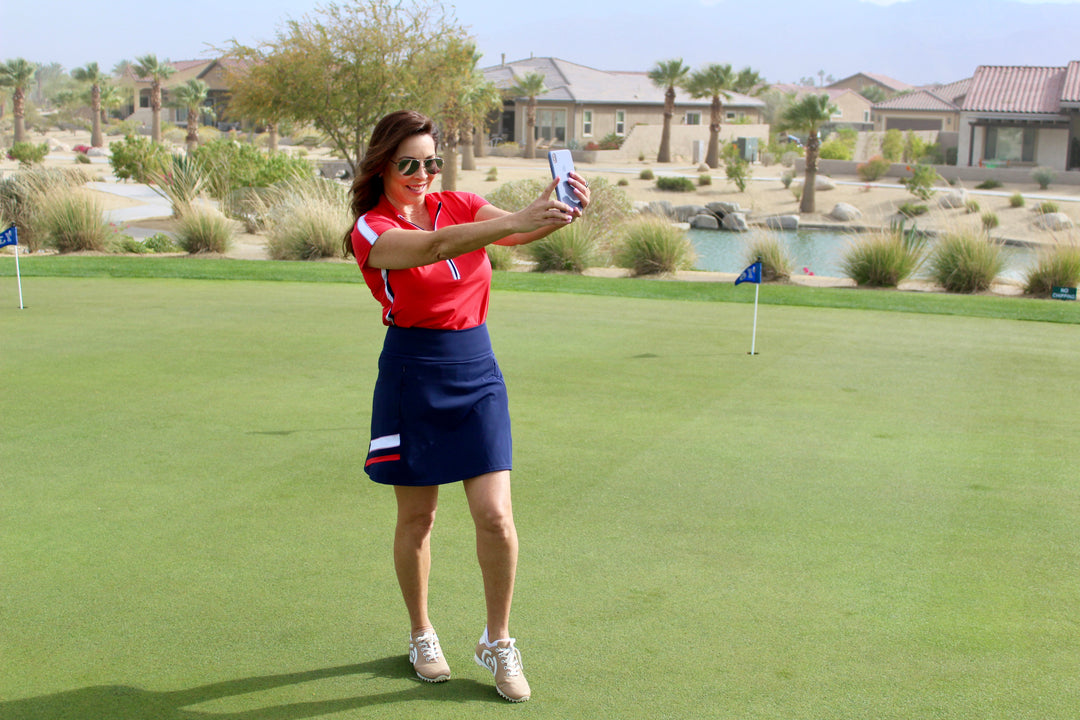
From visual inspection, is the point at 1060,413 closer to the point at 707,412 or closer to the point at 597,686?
the point at 707,412

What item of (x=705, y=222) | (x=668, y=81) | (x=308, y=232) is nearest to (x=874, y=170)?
(x=705, y=222)

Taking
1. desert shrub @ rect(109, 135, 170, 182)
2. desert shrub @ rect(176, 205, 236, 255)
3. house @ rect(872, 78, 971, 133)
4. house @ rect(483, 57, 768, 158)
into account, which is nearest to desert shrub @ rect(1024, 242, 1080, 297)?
desert shrub @ rect(176, 205, 236, 255)

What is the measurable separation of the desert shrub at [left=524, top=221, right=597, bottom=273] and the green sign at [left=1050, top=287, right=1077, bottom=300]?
257 inches

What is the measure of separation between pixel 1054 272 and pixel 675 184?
3632cm

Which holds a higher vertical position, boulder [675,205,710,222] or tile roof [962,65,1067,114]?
tile roof [962,65,1067,114]

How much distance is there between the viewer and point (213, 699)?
3.45m

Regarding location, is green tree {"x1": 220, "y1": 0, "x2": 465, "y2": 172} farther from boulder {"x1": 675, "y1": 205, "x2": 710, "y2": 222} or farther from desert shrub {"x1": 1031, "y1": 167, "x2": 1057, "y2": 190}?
desert shrub {"x1": 1031, "y1": 167, "x2": 1057, "y2": 190}

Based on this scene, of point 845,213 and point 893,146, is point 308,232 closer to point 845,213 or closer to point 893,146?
point 845,213

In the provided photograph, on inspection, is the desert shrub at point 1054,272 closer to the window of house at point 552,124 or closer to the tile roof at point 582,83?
the tile roof at point 582,83

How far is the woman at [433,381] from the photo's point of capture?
137 inches

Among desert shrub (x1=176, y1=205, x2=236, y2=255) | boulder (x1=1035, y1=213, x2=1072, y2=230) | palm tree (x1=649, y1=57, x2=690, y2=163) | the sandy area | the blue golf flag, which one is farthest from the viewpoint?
palm tree (x1=649, y1=57, x2=690, y2=163)

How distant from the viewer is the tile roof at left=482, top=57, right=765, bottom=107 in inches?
2820

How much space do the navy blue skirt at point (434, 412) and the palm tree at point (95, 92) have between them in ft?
252

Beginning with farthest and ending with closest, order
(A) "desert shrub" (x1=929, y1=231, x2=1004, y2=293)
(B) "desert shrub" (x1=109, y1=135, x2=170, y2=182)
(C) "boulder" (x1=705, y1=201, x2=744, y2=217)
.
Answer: (C) "boulder" (x1=705, y1=201, x2=744, y2=217) → (B) "desert shrub" (x1=109, y1=135, x2=170, y2=182) → (A) "desert shrub" (x1=929, y1=231, x2=1004, y2=293)
